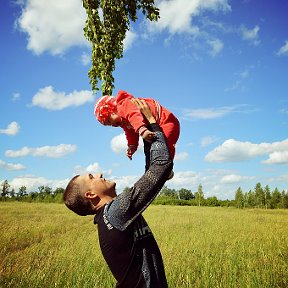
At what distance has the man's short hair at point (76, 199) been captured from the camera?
8.83ft

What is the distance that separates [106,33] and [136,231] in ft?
10.5

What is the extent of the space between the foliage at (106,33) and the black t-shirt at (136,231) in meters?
2.13

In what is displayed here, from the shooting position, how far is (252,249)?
9602 mm

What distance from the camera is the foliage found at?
14.6 ft

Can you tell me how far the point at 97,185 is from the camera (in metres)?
2.68

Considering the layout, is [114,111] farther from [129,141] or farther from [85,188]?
[85,188]

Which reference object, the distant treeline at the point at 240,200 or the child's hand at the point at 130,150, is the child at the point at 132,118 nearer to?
the child's hand at the point at 130,150

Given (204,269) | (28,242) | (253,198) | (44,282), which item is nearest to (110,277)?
(44,282)

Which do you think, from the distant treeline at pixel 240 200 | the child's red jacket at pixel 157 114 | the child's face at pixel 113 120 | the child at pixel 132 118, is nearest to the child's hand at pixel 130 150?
the child at pixel 132 118

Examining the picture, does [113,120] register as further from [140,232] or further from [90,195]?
[140,232]

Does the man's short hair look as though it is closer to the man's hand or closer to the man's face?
the man's face

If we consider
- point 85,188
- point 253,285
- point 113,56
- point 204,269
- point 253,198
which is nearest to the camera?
point 85,188

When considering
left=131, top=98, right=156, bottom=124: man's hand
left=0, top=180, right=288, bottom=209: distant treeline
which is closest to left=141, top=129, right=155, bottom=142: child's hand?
left=131, top=98, right=156, bottom=124: man's hand

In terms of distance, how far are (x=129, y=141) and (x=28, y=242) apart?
1009 cm
